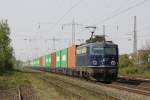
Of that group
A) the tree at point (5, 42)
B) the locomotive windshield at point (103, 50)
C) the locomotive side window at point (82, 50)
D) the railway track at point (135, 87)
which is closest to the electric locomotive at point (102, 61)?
the locomotive windshield at point (103, 50)

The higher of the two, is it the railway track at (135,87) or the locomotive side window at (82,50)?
the locomotive side window at (82,50)

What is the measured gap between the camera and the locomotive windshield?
3162 centimetres

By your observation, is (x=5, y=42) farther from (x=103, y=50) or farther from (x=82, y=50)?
(x=103, y=50)

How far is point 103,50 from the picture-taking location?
31672mm

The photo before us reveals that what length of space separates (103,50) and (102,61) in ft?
2.90

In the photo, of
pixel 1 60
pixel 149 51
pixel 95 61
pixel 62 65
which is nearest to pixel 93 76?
pixel 95 61

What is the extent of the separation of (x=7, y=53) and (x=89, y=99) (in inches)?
2273

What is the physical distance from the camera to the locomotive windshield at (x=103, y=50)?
31625 mm

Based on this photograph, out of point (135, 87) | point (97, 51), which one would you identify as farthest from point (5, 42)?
point (135, 87)

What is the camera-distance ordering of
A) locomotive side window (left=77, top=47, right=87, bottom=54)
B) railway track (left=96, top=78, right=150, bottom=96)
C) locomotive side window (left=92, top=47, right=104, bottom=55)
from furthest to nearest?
1. locomotive side window (left=77, top=47, right=87, bottom=54)
2. locomotive side window (left=92, top=47, right=104, bottom=55)
3. railway track (left=96, top=78, right=150, bottom=96)

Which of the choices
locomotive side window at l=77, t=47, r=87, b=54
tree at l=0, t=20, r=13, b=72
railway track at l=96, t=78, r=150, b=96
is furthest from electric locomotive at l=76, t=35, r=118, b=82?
tree at l=0, t=20, r=13, b=72

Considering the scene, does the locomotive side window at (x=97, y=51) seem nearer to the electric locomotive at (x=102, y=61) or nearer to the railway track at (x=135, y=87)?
the electric locomotive at (x=102, y=61)

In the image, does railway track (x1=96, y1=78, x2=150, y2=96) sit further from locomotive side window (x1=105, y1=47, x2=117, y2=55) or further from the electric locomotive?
locomotive side window (x1=105, y1=47, x2=117, y2=55)

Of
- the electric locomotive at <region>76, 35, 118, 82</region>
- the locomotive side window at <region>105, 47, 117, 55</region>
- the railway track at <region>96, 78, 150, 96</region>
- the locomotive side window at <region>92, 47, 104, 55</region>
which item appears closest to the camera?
the railway track at <region>96, 78, 150, 96</region>
